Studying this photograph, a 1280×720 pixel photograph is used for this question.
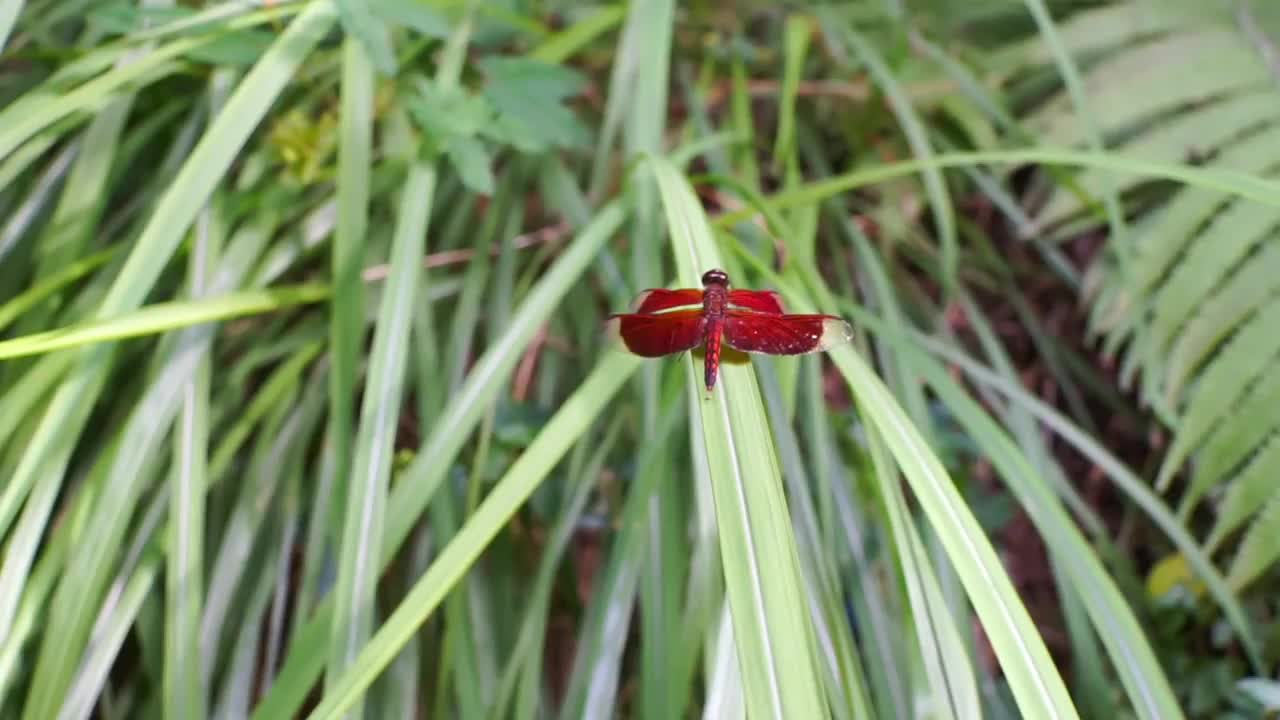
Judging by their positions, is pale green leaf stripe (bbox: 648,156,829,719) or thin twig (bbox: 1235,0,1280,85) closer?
pale green leaf stripe (bbox: 648,156,829,719)

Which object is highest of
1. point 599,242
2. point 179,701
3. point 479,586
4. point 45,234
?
point 45,234

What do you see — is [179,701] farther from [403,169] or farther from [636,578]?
[403,169]

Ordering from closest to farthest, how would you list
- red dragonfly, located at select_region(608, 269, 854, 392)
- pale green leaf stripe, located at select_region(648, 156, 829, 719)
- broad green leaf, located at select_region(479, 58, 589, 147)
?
pale green leaf stripe, located at select_region(648, 156, 829, 719)
red dragonfly, located at select_region(608, 269, 854, 392)
broad green leaf, located at select_region(479, 58, 589, 147)

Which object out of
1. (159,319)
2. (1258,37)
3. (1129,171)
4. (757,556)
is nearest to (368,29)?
(159,319)

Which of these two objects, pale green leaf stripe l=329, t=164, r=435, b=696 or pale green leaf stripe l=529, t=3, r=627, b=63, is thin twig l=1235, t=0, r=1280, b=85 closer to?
pale green leaf stripe l=529, t=3, r=627, b=63

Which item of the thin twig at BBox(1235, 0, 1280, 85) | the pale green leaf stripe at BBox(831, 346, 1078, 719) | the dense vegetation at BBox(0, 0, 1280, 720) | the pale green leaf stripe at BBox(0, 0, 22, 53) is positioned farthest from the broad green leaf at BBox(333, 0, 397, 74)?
the thin twig at BBox(1235, 0, 1280, 85)

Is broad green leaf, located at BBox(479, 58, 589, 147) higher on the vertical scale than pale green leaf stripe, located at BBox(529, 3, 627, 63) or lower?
lower

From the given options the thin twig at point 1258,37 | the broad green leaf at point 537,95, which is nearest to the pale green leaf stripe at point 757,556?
the broad green leaf at point 537,95

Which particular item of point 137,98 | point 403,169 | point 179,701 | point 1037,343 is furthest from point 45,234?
point 1037,343
